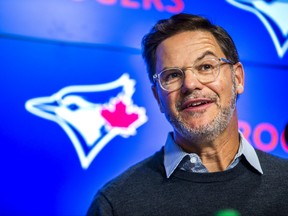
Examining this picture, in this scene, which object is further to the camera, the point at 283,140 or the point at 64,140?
the point at 283,140

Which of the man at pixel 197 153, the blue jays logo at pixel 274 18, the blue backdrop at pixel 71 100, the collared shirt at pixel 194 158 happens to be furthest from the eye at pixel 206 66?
the blue jays logo at pixel 274 18

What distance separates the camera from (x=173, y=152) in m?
1.22

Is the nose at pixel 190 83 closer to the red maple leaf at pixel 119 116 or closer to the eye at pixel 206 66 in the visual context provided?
the eye at pixel 206 66

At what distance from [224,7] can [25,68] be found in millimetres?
808

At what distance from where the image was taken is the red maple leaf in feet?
4.73

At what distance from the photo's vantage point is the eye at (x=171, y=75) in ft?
3.92

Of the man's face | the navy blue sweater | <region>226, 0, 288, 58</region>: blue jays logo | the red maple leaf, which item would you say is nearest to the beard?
the man's face

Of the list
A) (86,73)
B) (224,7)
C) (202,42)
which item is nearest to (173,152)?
(202,42)

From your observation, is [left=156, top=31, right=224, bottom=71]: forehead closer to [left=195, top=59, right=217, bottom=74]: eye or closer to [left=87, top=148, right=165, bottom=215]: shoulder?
[left=195, top=59, right=217, bottom=74]: eye

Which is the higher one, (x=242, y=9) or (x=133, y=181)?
(x=242, y=9)

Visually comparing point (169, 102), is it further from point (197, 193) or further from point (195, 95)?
point (197, 193)

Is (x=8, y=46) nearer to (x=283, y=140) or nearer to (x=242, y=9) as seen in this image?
(x=242, y=9)

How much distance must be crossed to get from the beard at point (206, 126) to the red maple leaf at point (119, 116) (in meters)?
0.30

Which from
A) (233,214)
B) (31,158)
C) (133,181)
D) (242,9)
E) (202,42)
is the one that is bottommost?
(233,214)
